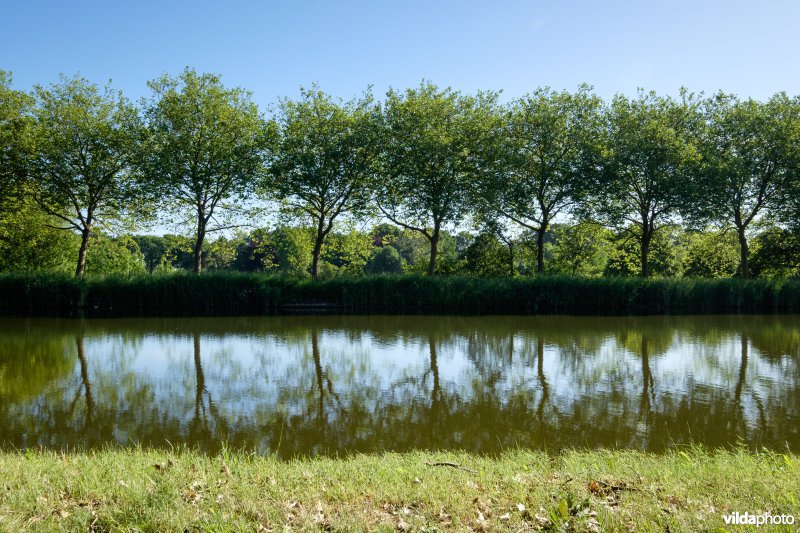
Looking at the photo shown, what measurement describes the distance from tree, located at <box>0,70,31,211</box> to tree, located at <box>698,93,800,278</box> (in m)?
41.5

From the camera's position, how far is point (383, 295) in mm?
31250

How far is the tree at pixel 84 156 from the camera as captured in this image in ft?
107

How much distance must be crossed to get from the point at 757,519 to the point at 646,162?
33945 millimetres

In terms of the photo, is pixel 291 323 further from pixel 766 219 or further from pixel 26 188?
pixel 766 219

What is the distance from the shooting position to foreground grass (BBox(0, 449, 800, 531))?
4.22m

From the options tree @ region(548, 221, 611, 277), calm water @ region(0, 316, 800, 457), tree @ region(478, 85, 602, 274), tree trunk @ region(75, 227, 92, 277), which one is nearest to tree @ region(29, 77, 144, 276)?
tree trunk @ region(75, 227, 92, 277)

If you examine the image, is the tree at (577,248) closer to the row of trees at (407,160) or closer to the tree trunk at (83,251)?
the row of trees at (407,160)

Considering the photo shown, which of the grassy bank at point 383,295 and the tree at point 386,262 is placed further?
the tree at point 386,262

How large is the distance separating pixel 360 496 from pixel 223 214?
3318 cm

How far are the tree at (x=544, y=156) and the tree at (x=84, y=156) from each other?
2256 centimetres

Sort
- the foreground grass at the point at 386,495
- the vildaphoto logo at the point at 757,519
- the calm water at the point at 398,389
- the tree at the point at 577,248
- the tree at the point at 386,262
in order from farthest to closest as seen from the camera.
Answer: the tree at the point at 386,262 → the tree at the point at 577,248 → the calm water at the point at 398,389 → the foreground grass at the point at 386,495 → the vildaphoto logo at the point at 757,519

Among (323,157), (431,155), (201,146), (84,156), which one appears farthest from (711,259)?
(84,156)

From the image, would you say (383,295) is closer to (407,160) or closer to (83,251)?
(407,160)

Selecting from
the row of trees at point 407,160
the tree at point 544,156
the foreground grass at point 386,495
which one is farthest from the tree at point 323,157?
the foreground grass at point 386,495
